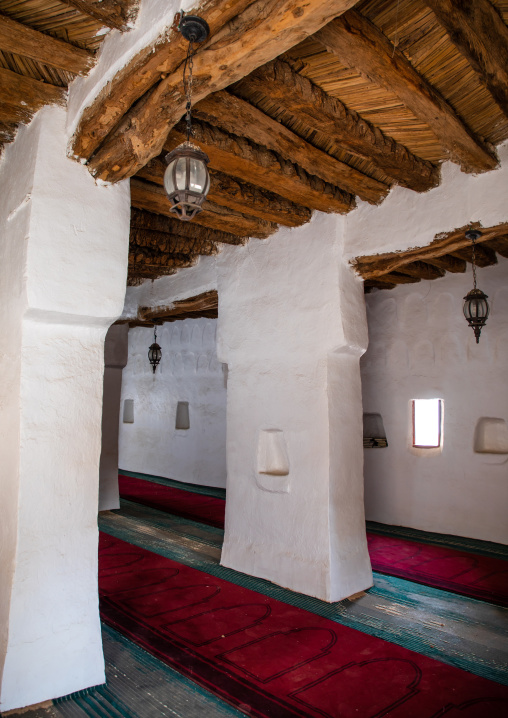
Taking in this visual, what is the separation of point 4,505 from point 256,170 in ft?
8.22

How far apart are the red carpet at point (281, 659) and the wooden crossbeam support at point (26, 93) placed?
3231 mm

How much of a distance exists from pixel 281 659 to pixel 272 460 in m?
1.77

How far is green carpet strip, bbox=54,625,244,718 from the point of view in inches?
95.7

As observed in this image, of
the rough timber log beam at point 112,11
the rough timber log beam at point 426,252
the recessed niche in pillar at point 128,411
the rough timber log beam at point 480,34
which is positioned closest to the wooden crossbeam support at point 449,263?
the rough timber log beam at point 426,252

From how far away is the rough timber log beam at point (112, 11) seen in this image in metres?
2.13

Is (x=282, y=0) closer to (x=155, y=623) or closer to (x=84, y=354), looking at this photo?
(x=84, y=354)

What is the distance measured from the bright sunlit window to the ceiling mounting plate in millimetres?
5214

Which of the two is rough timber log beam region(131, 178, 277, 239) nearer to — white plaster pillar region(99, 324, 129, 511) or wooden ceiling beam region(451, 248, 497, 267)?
wooden ceiling beam region(451, 248, 497, 267)

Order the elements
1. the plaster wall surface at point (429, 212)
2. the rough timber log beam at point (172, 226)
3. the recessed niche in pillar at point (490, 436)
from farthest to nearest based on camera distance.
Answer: the recessed niche in pillar at point (490, 436)
the rough timber log beam at point (172, 226)
the plaster wall surface at point (429, 212)

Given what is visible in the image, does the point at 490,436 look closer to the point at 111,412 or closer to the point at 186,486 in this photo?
the point at 111,412

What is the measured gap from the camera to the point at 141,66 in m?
2.18

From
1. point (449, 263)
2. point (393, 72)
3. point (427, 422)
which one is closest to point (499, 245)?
point (449, 263)

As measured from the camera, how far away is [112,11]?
7.11 feet

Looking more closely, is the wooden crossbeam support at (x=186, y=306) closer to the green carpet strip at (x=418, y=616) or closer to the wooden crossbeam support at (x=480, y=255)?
the wooden crossbeam support at (x=480, y=255)
